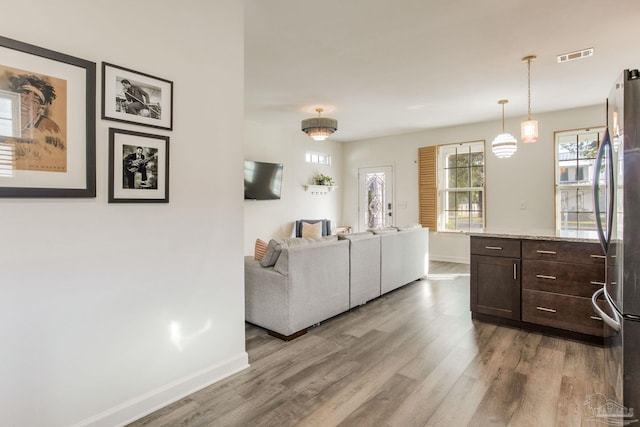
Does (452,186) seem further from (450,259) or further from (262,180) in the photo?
(262,180)

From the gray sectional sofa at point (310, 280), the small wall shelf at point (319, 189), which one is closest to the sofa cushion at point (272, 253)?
the gray sectional sofa at point (310, 280)

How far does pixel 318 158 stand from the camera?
7641 mm

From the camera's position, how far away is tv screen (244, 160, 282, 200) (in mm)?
5945

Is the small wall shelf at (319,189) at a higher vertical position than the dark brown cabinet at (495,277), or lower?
higher

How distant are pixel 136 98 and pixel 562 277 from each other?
340 centimetres

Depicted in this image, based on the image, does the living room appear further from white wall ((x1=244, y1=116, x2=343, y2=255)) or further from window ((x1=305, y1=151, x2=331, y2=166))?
window ((x1=305, y1=151, x2=331, y2=166))

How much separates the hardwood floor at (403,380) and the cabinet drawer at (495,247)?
69cm

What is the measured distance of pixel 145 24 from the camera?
1879 mm

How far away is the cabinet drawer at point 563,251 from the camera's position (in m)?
2.73

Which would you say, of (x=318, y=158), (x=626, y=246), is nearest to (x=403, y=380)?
(x=626, y=246)

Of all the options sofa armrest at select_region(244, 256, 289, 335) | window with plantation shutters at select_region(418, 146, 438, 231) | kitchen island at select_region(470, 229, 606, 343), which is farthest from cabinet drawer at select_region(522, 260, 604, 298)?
window with plantation shutters at select_region(418, 146, 438, 231)

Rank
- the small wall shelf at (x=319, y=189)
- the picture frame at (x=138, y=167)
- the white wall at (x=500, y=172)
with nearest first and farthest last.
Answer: the picture frame at (x=138, y=167) → the white wall at (x=500, y=172) → the small wall shelf at (x=319, y=189)

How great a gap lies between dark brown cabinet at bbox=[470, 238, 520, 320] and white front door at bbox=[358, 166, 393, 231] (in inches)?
164

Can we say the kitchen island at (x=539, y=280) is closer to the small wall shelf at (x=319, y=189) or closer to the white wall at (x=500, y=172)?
the white wall at (x=500, y=172)
